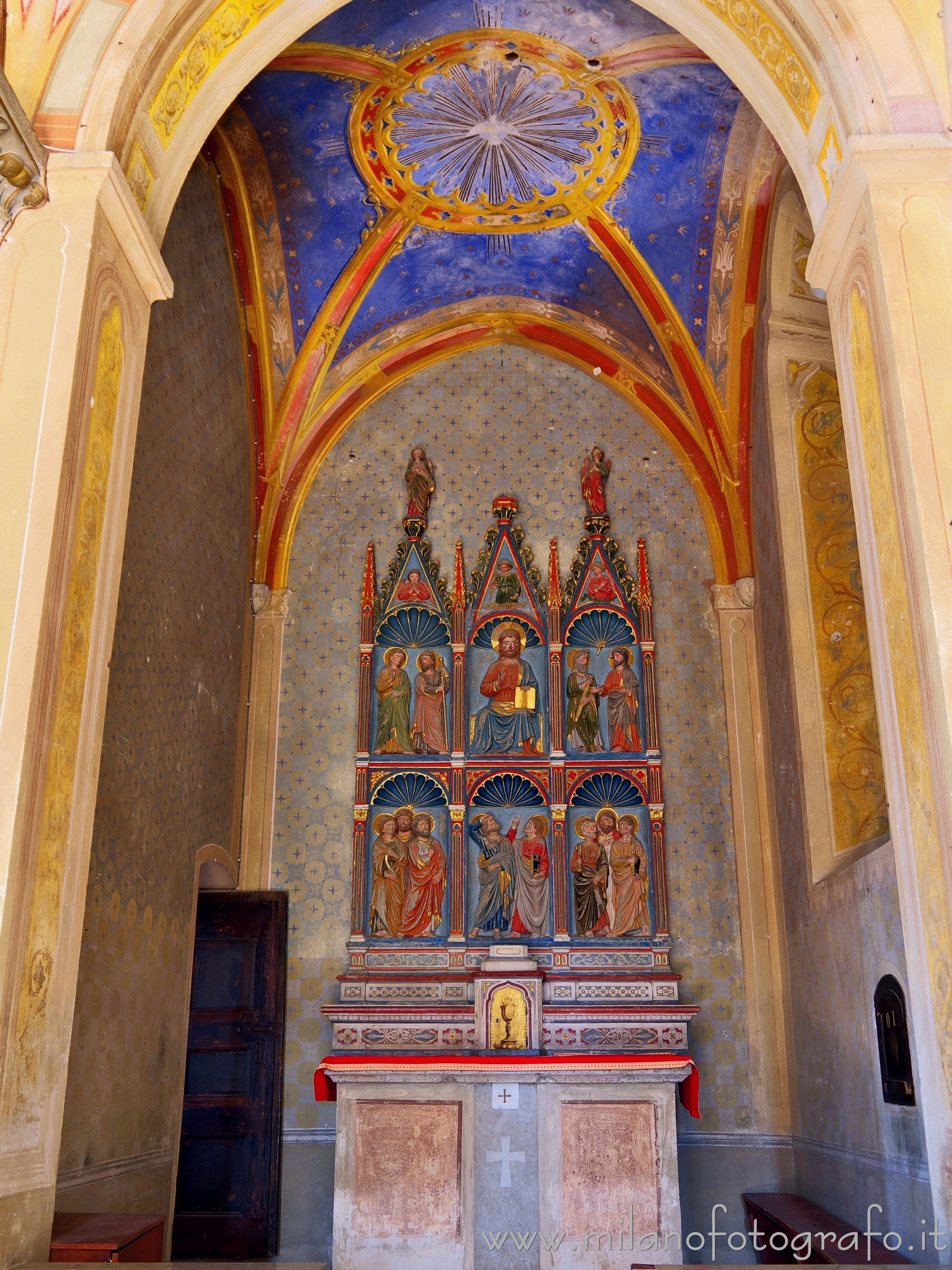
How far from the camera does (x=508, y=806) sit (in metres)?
11.1

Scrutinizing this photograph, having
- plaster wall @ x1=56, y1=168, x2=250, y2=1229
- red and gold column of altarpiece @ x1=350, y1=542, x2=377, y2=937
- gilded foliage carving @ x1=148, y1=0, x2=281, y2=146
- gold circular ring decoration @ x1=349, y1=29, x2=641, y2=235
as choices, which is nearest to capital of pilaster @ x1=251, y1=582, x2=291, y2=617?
plaster wall @ x1=56, y1=168, x2=250, y2=1229

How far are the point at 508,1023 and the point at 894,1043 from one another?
351 centimetres

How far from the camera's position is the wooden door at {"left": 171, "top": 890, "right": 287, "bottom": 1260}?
371 inches

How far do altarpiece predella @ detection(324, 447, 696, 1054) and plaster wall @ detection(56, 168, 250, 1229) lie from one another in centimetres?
157

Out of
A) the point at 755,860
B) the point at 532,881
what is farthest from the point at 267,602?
the point at 755,860

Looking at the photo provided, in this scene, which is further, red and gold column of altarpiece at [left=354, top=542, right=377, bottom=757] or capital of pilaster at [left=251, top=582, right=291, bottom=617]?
capital of pilaster at [left=251, top=582, right=291, bottom=617]

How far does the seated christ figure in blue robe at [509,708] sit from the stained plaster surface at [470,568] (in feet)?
3.59

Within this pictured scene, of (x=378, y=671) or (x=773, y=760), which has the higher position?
(x=378, y=671)

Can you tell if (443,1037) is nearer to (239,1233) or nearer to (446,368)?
(239,1233)

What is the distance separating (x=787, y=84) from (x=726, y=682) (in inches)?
229

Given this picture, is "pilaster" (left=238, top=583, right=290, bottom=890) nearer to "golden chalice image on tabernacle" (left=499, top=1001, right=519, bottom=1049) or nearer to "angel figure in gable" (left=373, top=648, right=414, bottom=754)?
"angel figure in gable" (left=373, top=648, right=414, bottom=754)

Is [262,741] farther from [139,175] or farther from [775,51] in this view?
[775,51]

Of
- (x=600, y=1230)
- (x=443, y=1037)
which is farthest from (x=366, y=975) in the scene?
(x=600, y=1230)

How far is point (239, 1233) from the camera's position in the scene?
942 cm
